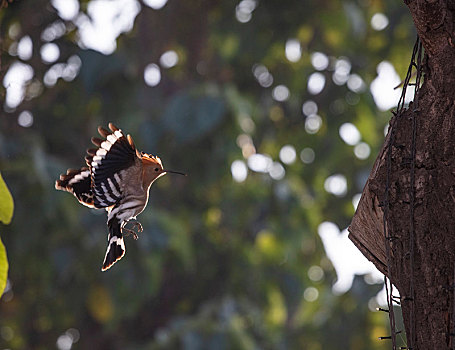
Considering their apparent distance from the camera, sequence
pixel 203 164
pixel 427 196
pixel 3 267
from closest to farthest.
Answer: pixel 427 196 → pixel 3 267 → pixel 203 164

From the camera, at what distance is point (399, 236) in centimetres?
190

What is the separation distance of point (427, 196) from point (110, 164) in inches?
29.4

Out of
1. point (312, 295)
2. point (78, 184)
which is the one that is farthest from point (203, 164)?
point (78, 184)

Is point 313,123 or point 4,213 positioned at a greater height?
point 313,123

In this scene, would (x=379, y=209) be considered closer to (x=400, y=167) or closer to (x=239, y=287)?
(x=400, y=167)

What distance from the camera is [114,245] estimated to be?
205 centimetres

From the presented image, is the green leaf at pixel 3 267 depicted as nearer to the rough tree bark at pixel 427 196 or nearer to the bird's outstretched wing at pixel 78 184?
the bird's outstretched wing at pixel 78 184

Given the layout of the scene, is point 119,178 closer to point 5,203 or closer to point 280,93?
point 5,203

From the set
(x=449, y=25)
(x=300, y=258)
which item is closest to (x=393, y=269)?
(x=449, y=25)

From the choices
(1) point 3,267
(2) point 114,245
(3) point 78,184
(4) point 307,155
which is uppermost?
(4) point 307,155

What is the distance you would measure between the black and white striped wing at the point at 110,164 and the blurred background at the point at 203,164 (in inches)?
130

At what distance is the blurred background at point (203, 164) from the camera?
5.79 meters

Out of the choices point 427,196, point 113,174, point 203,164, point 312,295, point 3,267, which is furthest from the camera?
point 312,295

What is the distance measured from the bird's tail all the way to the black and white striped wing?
8 centimetres
